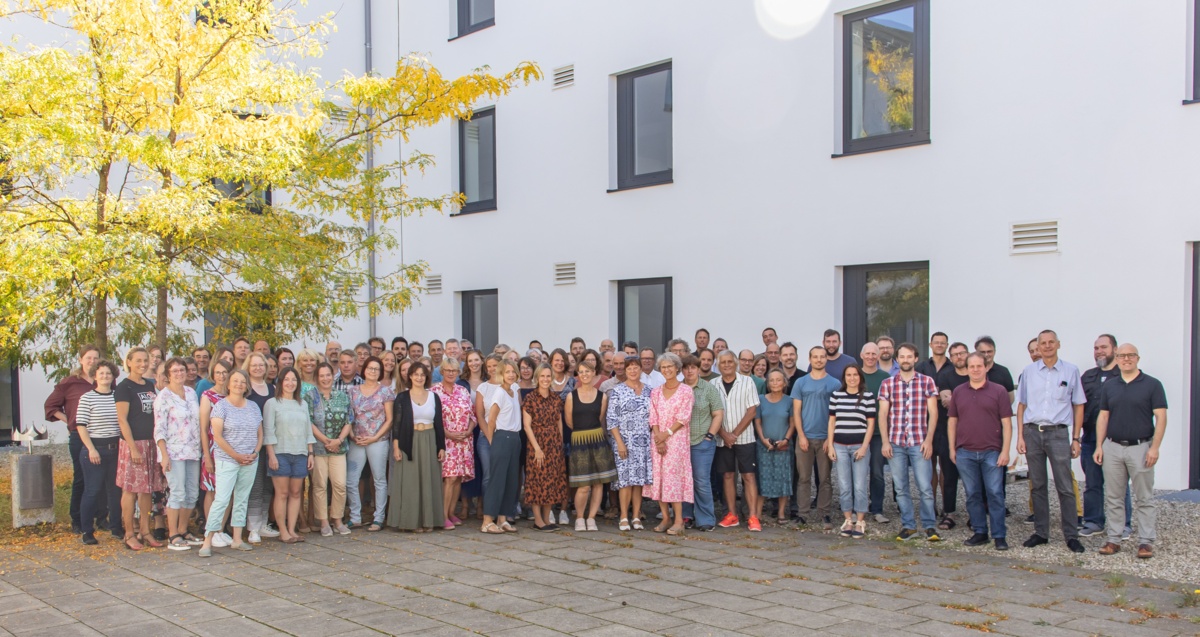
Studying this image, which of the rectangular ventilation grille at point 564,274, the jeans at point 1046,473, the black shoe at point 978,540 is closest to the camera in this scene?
the jeans at point 1046,473

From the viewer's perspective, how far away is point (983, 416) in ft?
28.6

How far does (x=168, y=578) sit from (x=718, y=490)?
16.9 feet

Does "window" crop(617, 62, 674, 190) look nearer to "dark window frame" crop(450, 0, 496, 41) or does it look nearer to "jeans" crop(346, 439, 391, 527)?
"dark window frame" crop(450, 0, 496, 41)

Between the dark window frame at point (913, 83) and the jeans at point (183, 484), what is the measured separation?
773cm

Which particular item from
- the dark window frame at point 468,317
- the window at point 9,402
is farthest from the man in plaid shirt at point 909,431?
the window at point 9,402

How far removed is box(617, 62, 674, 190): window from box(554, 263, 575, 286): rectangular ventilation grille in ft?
4.91

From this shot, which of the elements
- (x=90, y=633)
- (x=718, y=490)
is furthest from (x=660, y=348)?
(x=90, y=633)

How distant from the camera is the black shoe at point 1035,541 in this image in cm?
855

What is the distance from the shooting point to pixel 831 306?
1219 cm

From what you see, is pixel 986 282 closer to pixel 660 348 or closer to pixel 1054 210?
pixel 1054 210

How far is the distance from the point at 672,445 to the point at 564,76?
25.0 ft

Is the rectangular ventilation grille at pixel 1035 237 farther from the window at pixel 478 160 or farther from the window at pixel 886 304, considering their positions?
the window at pixel 478 160

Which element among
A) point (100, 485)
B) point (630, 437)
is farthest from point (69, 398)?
point (630, 437)

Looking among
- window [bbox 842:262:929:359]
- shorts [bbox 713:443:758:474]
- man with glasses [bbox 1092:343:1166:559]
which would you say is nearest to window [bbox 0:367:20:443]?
shorts [bbox 713:443:758:474]
